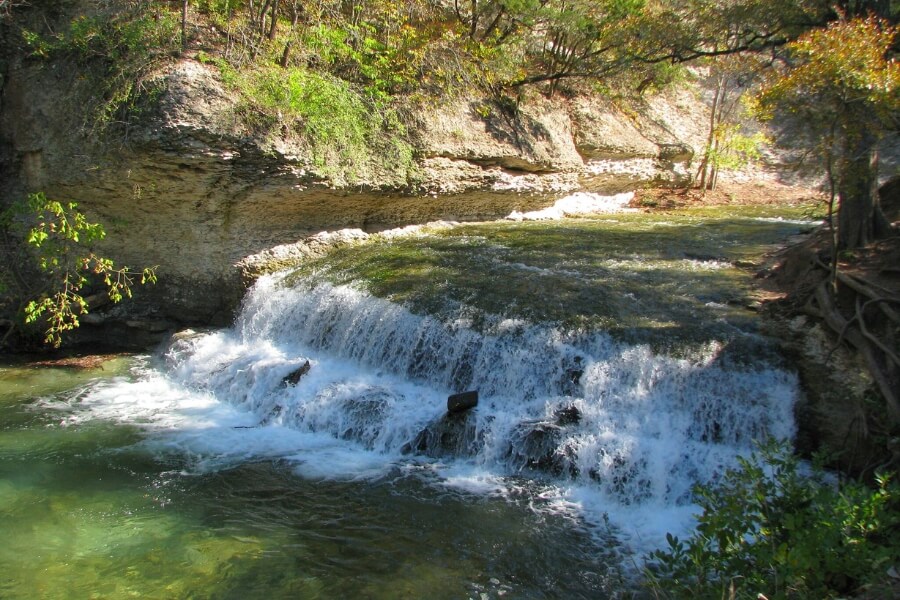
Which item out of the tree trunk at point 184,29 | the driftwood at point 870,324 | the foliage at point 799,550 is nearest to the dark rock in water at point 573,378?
the driftwood at point 870,324

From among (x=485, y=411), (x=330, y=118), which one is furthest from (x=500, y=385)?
(x=330, y=118)

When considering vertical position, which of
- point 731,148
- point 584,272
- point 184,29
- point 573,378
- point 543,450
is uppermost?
point 731,148

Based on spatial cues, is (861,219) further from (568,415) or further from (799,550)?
(799,550)

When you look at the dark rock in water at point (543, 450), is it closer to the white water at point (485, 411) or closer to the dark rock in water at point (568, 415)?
the white water at point (485, 411)

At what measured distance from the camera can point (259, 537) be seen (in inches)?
199

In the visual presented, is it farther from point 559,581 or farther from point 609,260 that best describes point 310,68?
point 559,581

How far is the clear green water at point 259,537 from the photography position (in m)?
4.45

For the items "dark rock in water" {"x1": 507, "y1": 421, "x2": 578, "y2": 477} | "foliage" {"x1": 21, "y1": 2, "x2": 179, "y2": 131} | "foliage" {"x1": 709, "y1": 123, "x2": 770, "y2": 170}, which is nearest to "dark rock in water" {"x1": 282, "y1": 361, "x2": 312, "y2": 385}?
"dark rock in water" {"x1": 507, "y1": 421, "x2": 578, "y2": 477}

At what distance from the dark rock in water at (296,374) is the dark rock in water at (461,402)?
7.79 ft

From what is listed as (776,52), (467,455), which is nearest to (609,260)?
(776,52)

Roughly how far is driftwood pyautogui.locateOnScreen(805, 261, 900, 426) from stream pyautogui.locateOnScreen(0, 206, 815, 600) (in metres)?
0.71

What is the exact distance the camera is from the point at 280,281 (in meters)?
10.5

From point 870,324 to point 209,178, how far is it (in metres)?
→ 9.25

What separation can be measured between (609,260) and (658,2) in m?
6.71
